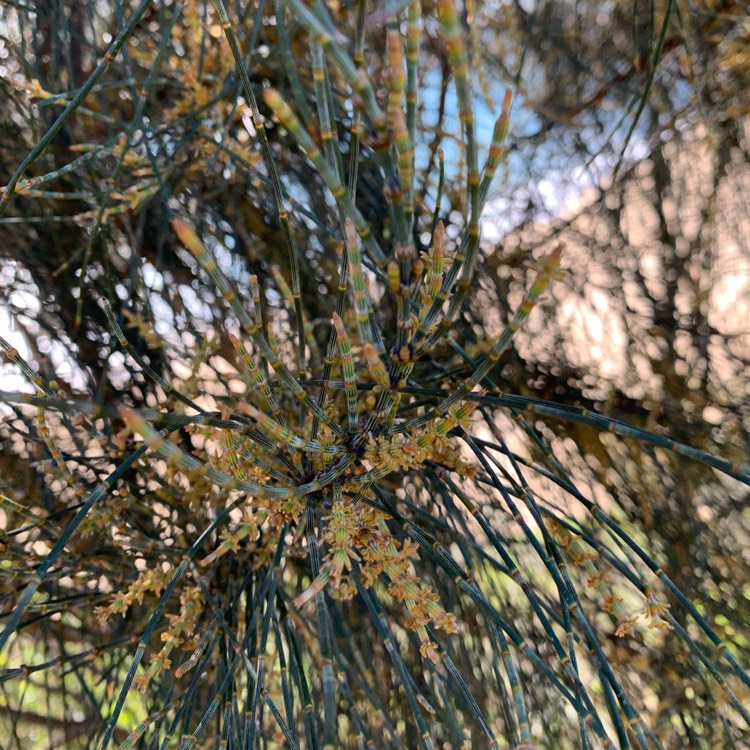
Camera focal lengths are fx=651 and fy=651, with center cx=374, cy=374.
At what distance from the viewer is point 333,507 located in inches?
18.8

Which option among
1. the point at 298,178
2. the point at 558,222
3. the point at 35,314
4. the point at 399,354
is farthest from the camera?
the point at 558,222

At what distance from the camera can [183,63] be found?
873 millimetres

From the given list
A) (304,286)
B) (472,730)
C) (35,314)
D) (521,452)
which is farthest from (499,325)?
(35,314)

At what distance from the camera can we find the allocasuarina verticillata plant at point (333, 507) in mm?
379

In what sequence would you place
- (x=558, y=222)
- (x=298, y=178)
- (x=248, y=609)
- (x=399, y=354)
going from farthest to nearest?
(x=558, y=222)
(x=298, y=178)
(x=248, y=609)
(x=399, y=354)

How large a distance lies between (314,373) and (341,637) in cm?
37

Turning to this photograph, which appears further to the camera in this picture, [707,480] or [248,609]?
[707,480]

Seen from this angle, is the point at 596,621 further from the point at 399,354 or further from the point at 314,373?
the point at 399,354

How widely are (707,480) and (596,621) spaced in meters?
0.29

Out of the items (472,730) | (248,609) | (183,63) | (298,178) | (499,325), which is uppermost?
(183,63)

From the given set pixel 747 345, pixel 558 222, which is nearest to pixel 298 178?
pixel 558 222

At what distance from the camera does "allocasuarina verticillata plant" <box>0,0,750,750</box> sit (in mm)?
379

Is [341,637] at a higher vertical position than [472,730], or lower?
higher

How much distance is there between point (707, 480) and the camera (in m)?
1.07
